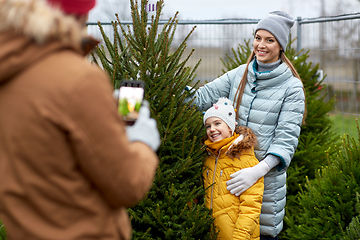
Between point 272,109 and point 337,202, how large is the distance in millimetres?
821

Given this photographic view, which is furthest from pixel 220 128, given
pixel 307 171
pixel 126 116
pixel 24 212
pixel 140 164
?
pixel 307 171

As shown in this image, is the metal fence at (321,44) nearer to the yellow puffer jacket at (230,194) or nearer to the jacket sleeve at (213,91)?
the jacket sleeve at (213,91)

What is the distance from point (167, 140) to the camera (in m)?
2.36

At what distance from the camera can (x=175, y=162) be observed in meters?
2.40

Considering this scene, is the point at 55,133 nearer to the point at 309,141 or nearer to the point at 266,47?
the point at 266,47

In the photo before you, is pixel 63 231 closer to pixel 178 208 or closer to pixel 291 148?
pixel 178 208

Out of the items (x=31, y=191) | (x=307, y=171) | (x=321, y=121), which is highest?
(x=31, y=191)

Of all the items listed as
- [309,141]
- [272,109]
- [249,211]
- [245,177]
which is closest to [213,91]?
[272,109]

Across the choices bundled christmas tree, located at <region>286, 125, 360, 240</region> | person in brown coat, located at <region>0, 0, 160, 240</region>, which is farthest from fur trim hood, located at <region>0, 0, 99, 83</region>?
bundled christmas tree, located at <region>286, 125, 360, 240</region>

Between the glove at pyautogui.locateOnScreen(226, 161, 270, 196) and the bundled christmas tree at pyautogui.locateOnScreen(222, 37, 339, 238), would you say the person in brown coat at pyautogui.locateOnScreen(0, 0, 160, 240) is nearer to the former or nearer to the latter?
the glove at pyautogui.locateOnScreen(226, 161, 270, 196)

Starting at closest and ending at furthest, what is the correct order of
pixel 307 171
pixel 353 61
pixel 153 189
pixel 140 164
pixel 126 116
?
pixel 140 164
pixel 126 116
pixel 153 189
pixel 307 171
pixel 353 61

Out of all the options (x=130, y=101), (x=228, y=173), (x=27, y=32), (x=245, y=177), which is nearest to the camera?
(x=27, y=32)

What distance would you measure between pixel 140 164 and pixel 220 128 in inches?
60.3

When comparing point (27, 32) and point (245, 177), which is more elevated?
point (27, 32)
